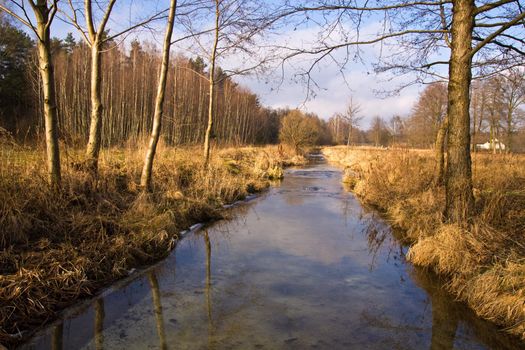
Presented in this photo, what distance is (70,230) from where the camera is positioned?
17.6 feet

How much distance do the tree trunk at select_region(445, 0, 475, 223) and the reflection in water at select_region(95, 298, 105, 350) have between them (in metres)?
5.37

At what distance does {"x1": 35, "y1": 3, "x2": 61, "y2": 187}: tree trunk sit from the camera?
5645 millimetres

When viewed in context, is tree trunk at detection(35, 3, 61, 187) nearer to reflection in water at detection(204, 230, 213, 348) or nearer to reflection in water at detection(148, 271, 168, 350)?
reflection in water at detection(148, 271, 168, 350)

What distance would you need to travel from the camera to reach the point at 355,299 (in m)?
4.57

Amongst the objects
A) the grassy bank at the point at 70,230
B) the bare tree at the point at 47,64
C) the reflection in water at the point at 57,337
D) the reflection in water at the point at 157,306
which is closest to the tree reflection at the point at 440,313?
the reflection in water at the point at 157,306

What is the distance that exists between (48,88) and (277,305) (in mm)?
4853

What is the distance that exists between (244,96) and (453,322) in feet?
141

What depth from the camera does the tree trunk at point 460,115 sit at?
5.82 m

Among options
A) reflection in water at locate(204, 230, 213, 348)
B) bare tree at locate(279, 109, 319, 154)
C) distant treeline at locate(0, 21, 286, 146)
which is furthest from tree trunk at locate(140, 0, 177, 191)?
bare tree at locate(279, 109, 319, 154)

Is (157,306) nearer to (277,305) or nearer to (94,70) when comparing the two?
(277,305)

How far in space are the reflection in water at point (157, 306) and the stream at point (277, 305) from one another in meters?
0.01

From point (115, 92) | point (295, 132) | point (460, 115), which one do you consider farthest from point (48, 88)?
point (295, 132)

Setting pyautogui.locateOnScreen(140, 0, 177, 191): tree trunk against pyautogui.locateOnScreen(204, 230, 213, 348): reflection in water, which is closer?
pyautogui.locateOnScreen(204, 230, 213, 348): reflection in water

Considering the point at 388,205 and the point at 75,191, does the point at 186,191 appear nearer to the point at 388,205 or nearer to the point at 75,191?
the point at 75,191
